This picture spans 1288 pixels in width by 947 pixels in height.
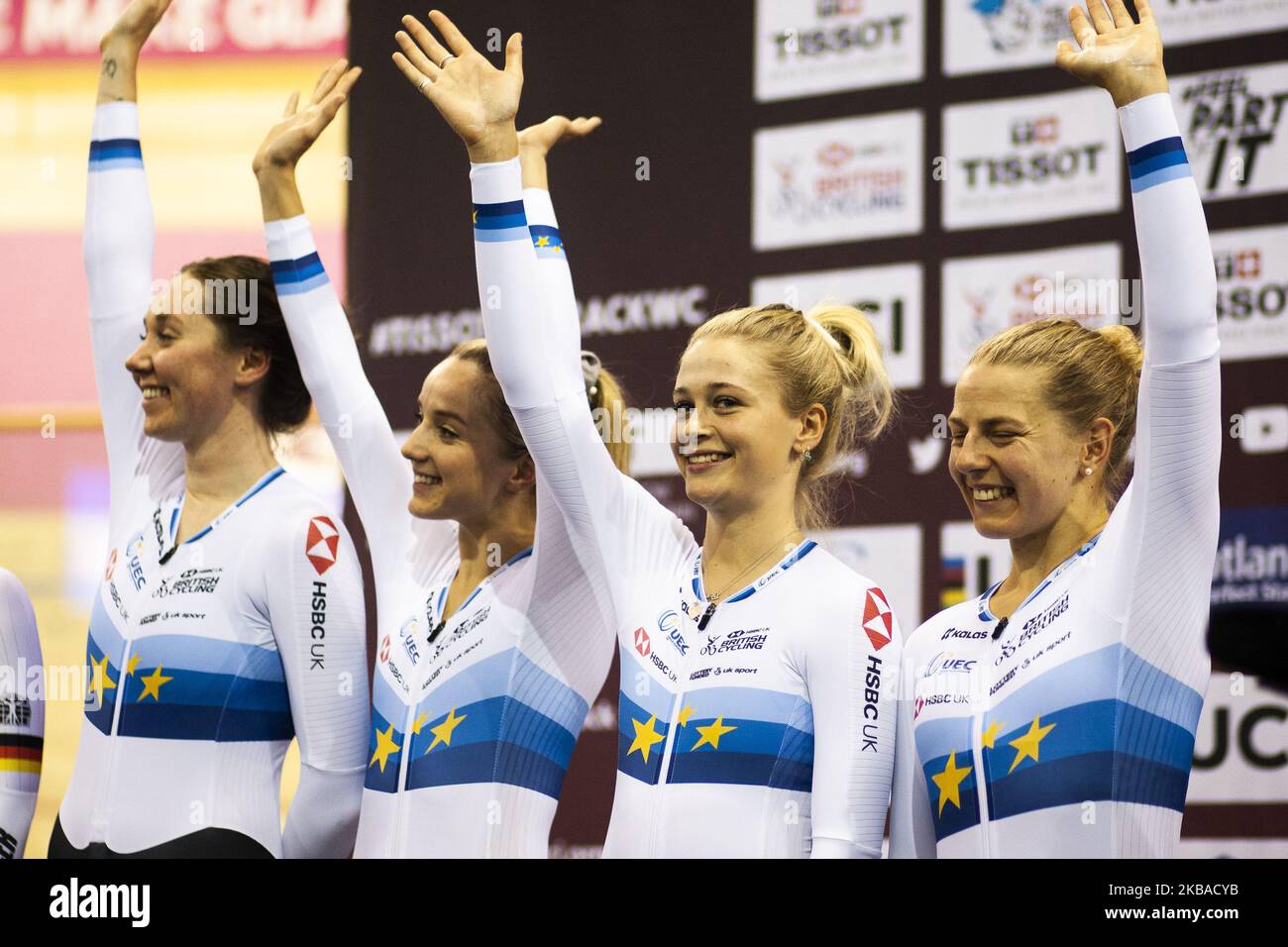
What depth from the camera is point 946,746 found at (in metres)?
2.31

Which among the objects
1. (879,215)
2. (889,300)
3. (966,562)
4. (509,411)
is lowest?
(966,562)

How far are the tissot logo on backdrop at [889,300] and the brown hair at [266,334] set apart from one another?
130cm

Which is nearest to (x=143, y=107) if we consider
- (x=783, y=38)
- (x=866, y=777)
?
(x=783, y=38)

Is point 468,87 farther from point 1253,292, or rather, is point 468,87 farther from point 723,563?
point 1253,292

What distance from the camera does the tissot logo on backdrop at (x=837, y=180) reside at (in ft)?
Result: 12.8

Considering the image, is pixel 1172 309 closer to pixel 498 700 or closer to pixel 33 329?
pixel 498 700

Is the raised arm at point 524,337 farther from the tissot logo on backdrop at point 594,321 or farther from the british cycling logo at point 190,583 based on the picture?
the tissot logo on backdrop at point 594,321

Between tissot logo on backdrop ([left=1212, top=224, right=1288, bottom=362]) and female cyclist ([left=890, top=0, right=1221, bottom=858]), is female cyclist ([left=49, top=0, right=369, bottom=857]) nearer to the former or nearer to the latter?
female cyclist ([left=890, top=0, right=1221, bottom=858])

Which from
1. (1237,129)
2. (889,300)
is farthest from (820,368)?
(1237,129)

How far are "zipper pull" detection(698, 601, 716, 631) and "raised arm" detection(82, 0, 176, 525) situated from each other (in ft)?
3.86

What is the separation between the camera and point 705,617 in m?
2.48

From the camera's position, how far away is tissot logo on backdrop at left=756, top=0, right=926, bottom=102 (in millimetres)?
3918

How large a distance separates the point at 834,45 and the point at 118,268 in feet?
5.87
